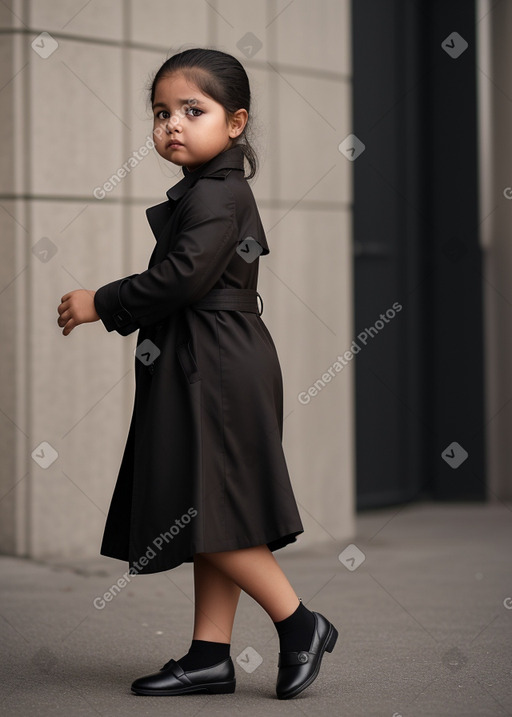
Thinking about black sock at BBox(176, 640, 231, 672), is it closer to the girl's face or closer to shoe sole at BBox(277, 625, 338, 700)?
shoe sole at BBox(277, 625, 338, 700)

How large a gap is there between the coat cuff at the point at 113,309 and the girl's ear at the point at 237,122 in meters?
0.51

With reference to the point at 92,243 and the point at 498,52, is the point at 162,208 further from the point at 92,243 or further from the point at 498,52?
the point at 498,52

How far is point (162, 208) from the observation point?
3484 mm

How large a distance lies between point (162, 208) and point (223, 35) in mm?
2846

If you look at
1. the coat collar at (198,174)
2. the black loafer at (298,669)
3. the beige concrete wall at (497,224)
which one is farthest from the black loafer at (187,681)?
the beige concrete wall at (497,224)

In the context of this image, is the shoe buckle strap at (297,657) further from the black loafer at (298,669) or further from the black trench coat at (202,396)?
the black trench coat at (202,396)

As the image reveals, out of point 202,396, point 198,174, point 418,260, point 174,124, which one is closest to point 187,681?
point 202,396

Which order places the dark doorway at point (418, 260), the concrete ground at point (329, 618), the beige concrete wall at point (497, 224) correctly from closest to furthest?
1. the concrete ground at point (329, 618)
2. the dark doorway at point (418, 260)
3. the beige concrete wall at point (497, 224)

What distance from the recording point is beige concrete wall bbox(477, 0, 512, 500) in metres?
7.88

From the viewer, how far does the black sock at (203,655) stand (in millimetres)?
3426

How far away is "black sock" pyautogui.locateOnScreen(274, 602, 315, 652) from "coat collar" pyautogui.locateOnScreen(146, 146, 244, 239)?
1.11 m

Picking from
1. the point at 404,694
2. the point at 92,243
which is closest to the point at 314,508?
the point at 92,243

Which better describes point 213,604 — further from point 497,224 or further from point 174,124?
point 497,224

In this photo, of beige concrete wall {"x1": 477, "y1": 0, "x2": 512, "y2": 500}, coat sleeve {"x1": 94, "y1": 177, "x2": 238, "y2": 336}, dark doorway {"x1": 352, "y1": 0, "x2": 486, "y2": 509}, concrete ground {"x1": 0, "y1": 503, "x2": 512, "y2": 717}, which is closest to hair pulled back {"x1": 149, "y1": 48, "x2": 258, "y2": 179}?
coat sleeve {"x1": 94, "y1": 177, "x2": 238, "y2": 336}
